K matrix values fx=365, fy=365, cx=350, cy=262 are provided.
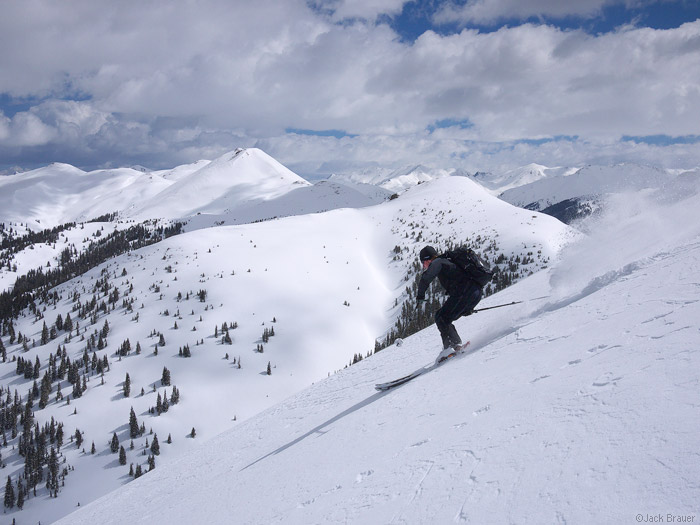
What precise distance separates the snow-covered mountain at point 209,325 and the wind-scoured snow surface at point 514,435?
31061 millimetres

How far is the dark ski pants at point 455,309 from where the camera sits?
10469 mm

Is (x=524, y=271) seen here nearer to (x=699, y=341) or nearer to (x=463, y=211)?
(x=463, y=211)

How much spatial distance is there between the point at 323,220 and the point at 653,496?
11441cm

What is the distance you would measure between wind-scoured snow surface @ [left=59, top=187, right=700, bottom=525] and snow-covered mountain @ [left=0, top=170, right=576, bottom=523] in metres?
31.1

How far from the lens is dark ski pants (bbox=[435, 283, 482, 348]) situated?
412 inches

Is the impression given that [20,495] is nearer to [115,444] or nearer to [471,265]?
[115,444]

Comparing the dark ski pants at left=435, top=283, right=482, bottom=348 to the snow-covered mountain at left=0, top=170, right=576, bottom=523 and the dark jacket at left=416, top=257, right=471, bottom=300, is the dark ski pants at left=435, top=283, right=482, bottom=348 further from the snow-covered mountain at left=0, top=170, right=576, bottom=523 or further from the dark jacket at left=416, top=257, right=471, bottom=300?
the snow-covered mountain at left=0, top=170, right=576, bottom=523

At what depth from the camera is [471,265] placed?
34.2ft

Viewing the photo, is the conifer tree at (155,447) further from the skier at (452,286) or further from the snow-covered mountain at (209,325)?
Result: the skier at (452,286)

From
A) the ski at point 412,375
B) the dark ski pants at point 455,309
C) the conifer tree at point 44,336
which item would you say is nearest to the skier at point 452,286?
the dark ski pants at point 455,309

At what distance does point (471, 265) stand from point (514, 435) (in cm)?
611

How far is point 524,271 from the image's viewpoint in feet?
216

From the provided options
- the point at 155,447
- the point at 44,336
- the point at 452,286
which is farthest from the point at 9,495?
the point at 452,286

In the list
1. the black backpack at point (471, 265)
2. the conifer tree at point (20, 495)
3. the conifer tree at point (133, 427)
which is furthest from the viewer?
the conifer tree at point (20, 495)
